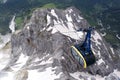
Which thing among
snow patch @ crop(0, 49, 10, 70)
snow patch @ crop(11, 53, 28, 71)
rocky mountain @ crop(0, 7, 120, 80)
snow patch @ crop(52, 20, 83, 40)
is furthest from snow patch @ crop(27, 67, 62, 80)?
snow patch @ crop(0, 49, 10, 70)

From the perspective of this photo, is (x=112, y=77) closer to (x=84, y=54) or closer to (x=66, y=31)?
(x=66, y=31)

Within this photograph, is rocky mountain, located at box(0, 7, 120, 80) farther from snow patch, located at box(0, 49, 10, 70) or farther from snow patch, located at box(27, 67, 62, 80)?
snow patch, located at box(0, 49, 10, 70)

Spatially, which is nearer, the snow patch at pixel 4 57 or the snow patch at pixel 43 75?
the snow patch at pixel 43 75

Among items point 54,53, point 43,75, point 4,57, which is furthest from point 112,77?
point 4,57

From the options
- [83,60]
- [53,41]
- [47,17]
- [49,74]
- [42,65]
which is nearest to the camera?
[83,60]

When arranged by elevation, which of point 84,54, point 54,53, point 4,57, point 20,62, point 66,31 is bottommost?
point 4,57

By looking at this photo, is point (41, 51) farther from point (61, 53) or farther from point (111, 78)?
point (111, 78)

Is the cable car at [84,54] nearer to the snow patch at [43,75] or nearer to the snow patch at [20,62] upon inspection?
the snow patch at [43,75]

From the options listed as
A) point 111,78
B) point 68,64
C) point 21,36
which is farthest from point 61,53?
point 21,36

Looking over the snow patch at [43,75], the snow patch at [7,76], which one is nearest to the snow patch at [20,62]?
the snow patch at [7,76]
